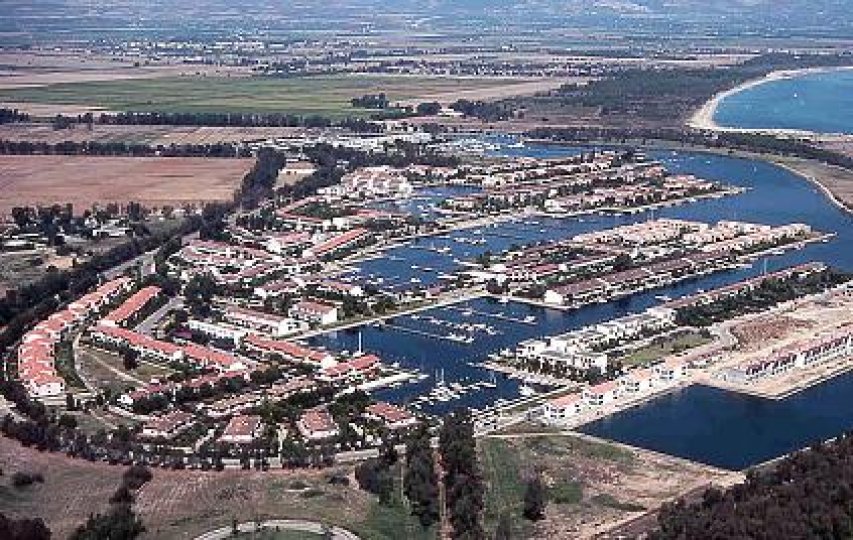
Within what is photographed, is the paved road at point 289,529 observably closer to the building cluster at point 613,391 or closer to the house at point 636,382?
the building cluster at point 613,391

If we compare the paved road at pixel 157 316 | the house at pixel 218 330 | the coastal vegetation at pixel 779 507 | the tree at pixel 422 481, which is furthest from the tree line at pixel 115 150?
the coastal vegetation at pixel 779 507

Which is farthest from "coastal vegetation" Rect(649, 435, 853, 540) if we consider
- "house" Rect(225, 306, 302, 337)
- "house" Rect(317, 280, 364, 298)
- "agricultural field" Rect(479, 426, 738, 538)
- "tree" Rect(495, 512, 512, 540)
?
"house" Rect(317, 280, 364, 298)

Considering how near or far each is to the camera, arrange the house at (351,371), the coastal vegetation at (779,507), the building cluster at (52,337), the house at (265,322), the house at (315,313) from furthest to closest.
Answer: the house at (315,313)
the house at (265,322)
the house at (351,371)
the building cluster at (52,337)
the coastal vegetation at (779,507)

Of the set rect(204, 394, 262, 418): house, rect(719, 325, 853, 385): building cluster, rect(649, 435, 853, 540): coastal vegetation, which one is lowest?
rect(204, 394, 262, 418): house

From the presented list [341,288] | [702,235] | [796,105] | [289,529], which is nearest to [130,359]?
[341,288]

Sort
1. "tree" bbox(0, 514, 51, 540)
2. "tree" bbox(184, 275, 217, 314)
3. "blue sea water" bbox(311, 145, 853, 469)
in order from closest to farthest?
"tree" bbox(0, 514, 51, 540), "blue sea water" bbox(311, 145, 853, 469), "tree" bbox(184, 275, 217, 314)

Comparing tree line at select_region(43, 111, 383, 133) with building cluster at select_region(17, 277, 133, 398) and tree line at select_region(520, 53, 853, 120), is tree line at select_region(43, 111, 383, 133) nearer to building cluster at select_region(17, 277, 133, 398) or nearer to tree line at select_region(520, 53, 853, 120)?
tree line at select_region(520, 53, 853, 120)
